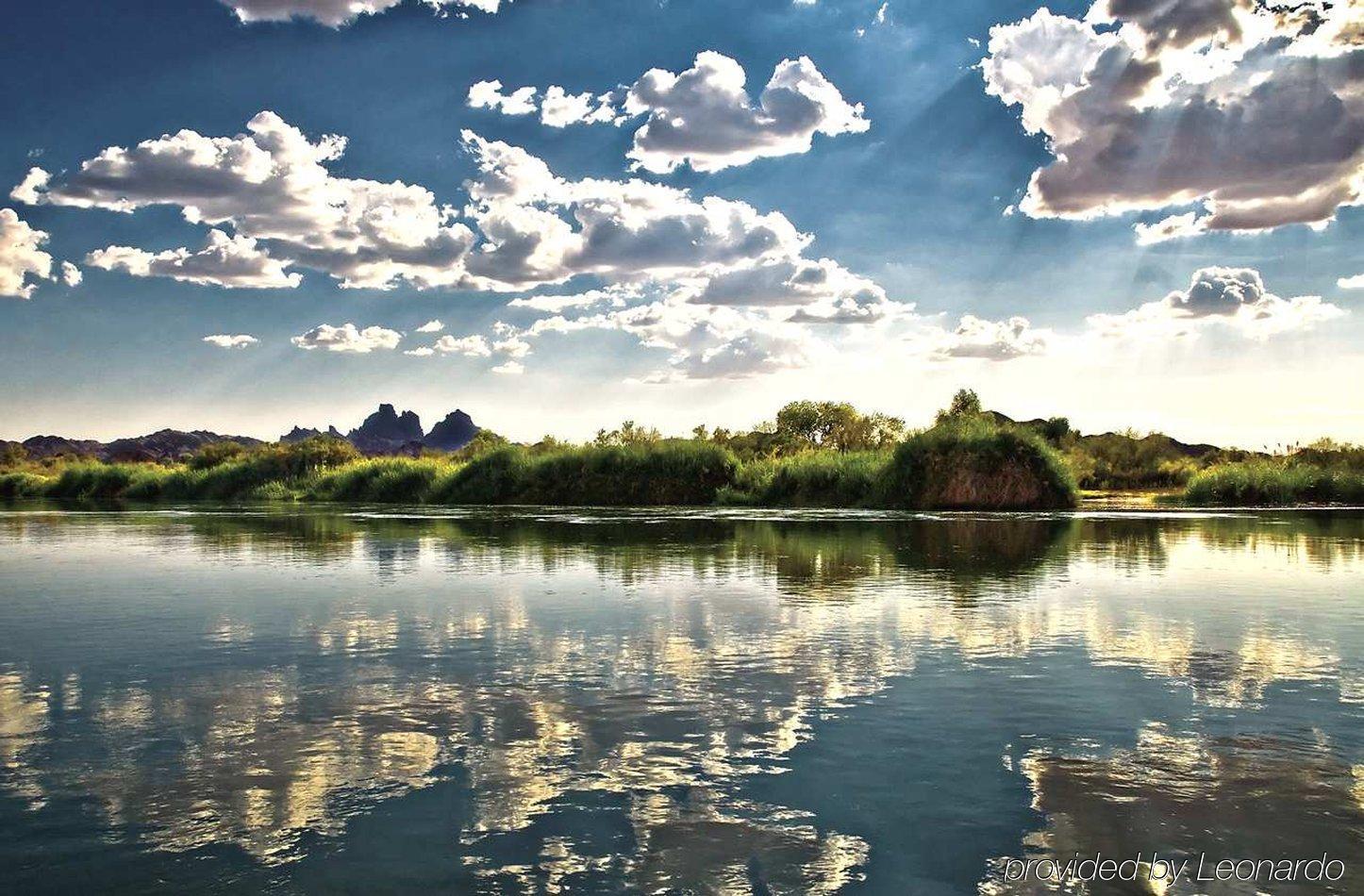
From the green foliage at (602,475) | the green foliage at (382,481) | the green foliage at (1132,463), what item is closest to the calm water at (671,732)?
the green foliage at (602,475)

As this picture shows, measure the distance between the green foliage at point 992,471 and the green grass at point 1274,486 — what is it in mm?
Answer: 11246

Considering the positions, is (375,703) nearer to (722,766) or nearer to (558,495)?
(722,766)

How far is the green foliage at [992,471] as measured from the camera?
46.2 m

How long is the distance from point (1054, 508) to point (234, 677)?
41353 millimetres

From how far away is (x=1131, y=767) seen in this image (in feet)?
Result: 22.2

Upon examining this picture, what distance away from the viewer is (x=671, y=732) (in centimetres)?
766

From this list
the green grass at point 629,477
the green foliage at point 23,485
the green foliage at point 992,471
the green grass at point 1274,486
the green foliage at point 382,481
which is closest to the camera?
the green foliage at point 992,471

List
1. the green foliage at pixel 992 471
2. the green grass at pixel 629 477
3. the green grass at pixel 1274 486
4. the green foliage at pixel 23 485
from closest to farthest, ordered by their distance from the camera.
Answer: the green foliage at pixel 992 471, the green grass at pixel 629 477, the green grass at pixel 1274 486, the green foliage at pixel 23 485

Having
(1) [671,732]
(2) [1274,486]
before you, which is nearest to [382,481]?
(2) [1274,486]

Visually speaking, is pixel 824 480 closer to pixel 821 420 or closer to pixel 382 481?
pixel 382 481

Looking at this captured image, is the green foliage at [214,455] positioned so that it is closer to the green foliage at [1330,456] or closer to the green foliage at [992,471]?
the green foliage at [992,471]

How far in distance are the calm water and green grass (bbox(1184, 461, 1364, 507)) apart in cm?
3948

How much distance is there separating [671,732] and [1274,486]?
52.9m

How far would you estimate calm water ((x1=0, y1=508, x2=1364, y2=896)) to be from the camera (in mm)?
5395
